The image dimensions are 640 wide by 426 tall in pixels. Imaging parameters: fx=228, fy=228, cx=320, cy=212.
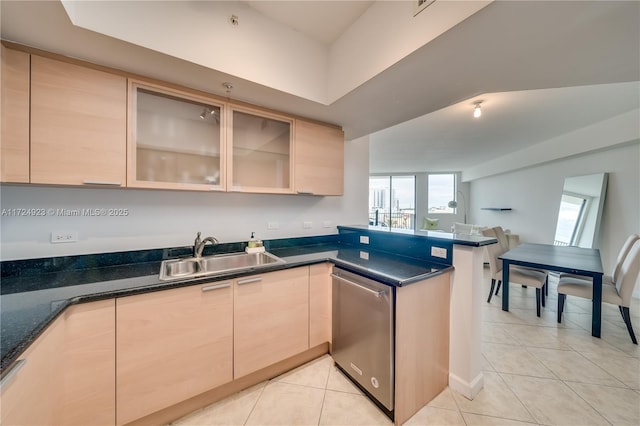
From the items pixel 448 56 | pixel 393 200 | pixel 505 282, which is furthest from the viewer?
pixel 393 200

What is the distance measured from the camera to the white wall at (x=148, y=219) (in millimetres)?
1395

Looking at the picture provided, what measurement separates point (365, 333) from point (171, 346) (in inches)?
46.0

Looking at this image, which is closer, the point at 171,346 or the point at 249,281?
the point at 171,346

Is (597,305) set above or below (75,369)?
below

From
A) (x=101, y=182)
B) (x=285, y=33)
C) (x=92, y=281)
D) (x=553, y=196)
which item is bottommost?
(x=92, y=281)

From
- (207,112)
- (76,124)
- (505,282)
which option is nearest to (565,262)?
(505,282)

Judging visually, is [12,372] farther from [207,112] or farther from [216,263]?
[207,112]

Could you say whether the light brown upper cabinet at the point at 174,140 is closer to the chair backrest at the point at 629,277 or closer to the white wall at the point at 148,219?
the white wall at the point at 148,219

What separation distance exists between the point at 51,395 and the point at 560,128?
6166mm

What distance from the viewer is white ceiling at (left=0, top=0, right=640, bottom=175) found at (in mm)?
Answer: 1030

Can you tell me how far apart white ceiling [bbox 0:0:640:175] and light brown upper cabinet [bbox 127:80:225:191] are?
15 centimetres

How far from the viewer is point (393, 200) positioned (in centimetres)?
889

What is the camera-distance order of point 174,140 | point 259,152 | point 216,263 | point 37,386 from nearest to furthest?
point 37,386 → point 174,140 → point 216,263 → point 259,152

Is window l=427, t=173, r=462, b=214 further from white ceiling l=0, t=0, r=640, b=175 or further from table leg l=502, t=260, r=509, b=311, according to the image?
table leg l=502, t=260, r=509, b=311
